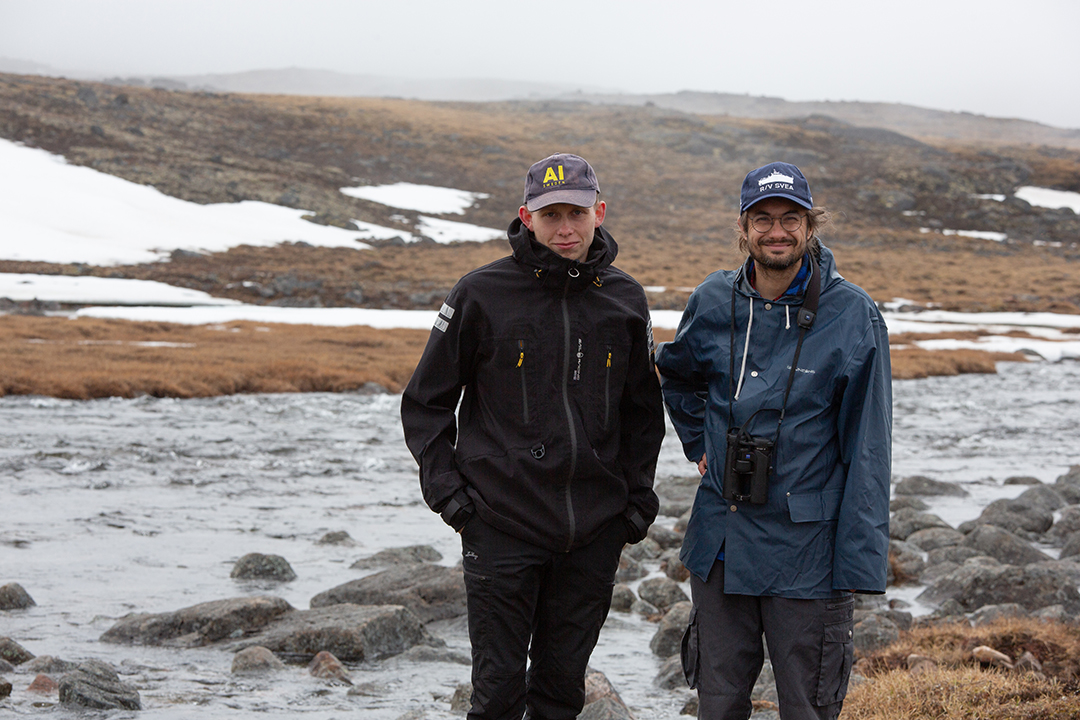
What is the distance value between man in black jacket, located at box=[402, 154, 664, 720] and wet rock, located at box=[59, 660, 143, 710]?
2943mm

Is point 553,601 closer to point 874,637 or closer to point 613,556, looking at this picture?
point 613,556

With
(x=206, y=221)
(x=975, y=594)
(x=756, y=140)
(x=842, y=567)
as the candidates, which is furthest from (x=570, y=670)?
(x=756, y=140)

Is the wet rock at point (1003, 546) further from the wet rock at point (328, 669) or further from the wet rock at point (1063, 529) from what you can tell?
the wet rock at point (328, 669)

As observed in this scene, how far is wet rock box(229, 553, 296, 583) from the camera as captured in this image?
334 inches

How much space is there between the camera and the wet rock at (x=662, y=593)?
8109 millimetres

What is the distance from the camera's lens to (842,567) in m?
3.12

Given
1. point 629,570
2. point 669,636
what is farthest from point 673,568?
point 669,636

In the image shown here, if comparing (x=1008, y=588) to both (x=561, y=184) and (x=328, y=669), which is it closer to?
(x=328, y=669)

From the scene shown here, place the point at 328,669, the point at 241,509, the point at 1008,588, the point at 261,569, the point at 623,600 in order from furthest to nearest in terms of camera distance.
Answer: the point at 241,509
the point at 261,569
the point at 623,600
the point at 1008,588
the point at 328,669

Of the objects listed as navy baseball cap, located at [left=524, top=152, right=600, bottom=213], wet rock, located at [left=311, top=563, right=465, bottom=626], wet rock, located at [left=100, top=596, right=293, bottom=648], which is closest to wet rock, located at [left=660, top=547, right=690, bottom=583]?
wet rock, located at [left=311, top=563, right=465, bottom=626]

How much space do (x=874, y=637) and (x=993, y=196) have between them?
87884mm

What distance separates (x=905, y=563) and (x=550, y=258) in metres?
7.19

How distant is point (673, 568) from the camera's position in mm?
8922

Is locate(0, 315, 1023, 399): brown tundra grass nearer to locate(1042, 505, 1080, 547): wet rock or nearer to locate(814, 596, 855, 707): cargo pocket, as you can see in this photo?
locate(1042, 505, 1080, 547): wet rock
